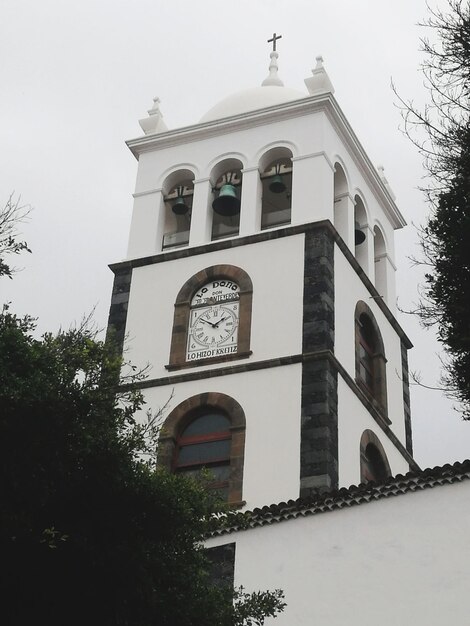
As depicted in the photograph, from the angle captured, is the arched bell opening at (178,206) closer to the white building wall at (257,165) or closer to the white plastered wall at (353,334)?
the white building wall at (257,165)

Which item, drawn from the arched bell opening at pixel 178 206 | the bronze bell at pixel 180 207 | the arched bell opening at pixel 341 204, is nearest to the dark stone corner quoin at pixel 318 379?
the arched bell opening at pixel 341 204

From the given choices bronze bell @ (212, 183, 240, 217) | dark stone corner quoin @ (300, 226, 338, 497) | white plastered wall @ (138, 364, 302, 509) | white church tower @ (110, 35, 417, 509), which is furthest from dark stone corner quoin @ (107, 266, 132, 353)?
dark stone corner quoin @ (300, 226, 338, 497)

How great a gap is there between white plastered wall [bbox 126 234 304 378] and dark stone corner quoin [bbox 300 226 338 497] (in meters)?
0.23

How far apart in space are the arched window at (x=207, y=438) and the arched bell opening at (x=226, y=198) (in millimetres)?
4854

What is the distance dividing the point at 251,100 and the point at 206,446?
31.9ft

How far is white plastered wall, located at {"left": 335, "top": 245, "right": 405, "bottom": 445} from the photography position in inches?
1029

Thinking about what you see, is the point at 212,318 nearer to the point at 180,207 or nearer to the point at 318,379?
the point at 318,379

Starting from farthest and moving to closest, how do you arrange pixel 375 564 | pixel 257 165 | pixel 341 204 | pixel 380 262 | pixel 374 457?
pixel 380 262
pixel 341 204
pixel 257 165
pixel 374 457
pixel 375 564

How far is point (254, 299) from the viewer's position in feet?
86.8

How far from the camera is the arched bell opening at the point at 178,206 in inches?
1171

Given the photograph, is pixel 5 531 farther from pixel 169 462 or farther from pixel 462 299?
pixel 169 462

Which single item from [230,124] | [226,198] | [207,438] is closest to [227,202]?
[226,198]

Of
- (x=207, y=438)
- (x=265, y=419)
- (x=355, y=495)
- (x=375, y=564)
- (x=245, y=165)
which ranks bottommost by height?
(x=375, y=564)

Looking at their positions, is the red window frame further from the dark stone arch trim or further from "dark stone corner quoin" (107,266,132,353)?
the dark stone arch trim
